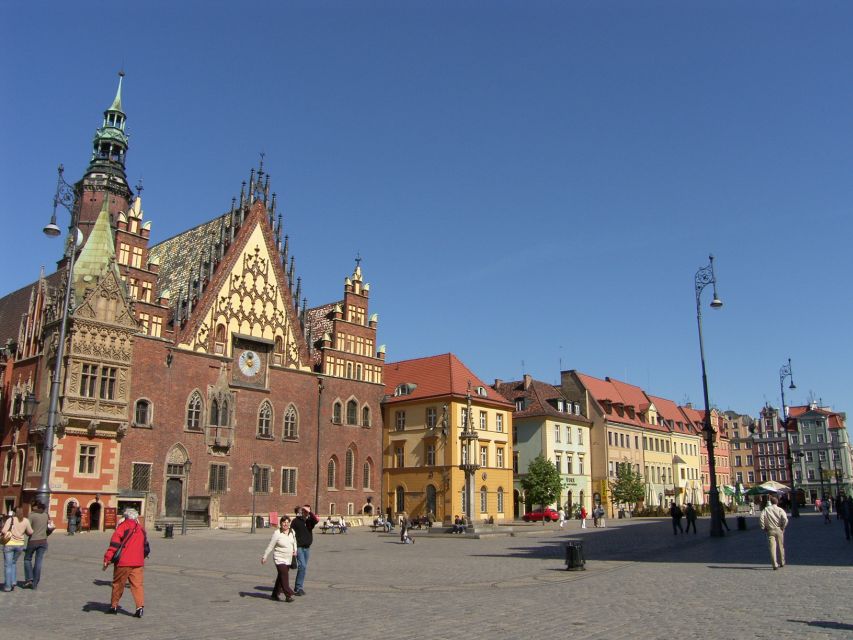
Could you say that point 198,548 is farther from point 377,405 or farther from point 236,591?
point 377,405

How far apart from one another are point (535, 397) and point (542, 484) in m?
10.3

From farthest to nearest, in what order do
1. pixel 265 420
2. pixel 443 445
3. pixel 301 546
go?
pixel 443 445
pixel 265 420
pixel 301 546

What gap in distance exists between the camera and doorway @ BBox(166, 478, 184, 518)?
1837 inches

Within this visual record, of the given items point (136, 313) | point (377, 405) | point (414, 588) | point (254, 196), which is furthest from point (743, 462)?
point (414, 588)

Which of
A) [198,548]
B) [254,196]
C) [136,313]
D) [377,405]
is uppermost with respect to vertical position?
[254,196]

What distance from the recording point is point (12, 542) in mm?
15344

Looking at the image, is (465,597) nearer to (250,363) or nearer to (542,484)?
(250,363)

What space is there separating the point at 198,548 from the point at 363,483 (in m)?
29.5

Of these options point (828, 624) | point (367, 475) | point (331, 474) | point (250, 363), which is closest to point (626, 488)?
point (367, 475)

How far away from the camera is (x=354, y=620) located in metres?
12.6

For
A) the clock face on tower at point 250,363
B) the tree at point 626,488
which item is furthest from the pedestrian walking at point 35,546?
the tree at point 626,488

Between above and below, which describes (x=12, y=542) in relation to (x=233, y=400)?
below

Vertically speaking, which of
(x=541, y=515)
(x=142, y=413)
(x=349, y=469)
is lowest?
(x=541, y=515)

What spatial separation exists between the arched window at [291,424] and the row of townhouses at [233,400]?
9 centimetres
